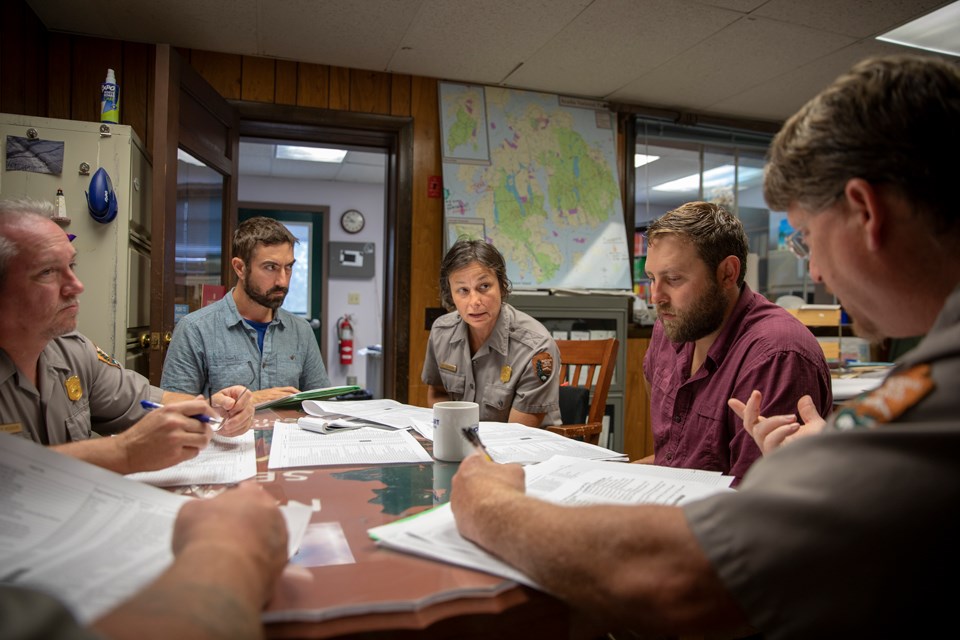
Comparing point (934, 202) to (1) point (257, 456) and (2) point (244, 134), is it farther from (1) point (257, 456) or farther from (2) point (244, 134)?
(2) point (244, 134)

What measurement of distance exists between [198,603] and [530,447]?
88cm

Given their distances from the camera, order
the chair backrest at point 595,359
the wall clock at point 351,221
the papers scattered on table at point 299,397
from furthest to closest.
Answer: the wall clock at point 351,221 → the chair backrest at point 595,359 → the papers scattered on table at point 299,397

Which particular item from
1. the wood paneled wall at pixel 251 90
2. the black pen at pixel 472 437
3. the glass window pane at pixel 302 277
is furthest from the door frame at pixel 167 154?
the glass window pane at pixel 302 277

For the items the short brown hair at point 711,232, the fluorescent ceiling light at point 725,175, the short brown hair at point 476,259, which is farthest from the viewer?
the fluorescent ceiling light at point 725,175

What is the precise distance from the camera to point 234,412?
50.8 inches

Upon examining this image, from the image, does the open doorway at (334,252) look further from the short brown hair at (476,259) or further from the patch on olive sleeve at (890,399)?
the patch on olive sleeve at (890,399)

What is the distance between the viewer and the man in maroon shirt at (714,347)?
50.8 inches

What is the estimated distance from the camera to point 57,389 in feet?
4.14

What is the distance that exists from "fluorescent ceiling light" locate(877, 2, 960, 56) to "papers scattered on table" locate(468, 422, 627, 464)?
3.11 m

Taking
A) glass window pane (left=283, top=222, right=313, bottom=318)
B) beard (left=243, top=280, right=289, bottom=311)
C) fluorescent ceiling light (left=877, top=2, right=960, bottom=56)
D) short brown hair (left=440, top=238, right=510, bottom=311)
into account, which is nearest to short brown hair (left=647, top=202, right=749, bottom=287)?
short brown hair (left=440, top=238, right=510, bottom=311)

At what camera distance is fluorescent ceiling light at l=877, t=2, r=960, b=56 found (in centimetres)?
297

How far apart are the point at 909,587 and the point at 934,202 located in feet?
1.25

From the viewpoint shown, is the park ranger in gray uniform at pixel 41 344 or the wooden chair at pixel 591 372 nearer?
the park ranger in gray uniform at pixel 41 344

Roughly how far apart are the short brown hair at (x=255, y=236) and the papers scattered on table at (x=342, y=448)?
1.22m
